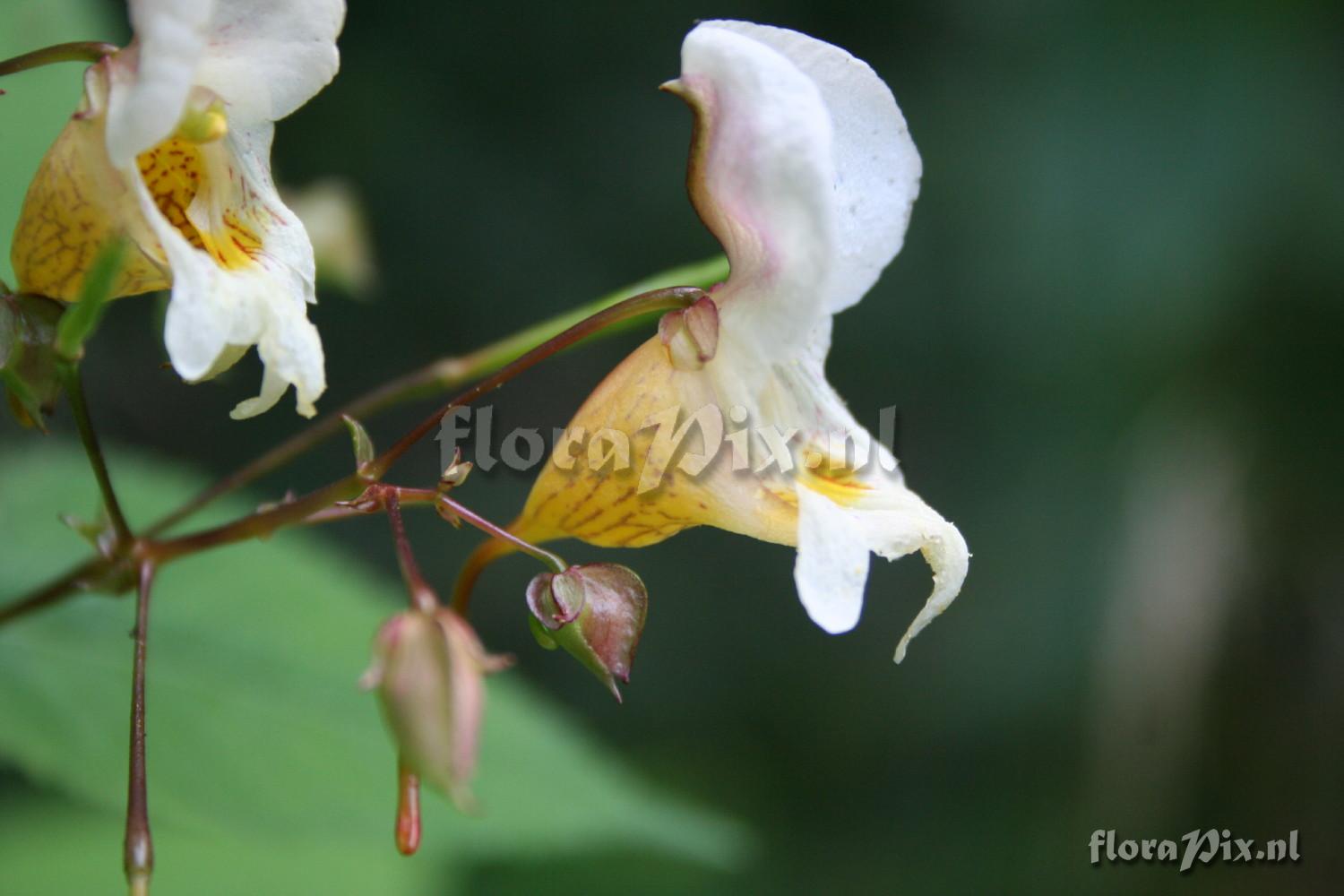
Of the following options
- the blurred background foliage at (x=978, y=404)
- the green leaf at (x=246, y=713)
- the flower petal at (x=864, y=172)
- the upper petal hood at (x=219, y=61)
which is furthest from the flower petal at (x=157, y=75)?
the blurred background foliage at (x=978, y=404)

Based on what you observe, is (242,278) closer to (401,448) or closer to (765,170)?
(401,448)

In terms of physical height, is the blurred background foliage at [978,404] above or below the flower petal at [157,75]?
above

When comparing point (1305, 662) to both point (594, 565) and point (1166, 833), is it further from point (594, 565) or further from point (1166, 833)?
point (594, 565)

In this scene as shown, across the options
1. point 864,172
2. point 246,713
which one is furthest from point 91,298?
point 246,713

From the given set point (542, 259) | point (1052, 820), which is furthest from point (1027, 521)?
point (542, 259)

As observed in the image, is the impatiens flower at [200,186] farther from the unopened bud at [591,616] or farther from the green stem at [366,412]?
the unopened bud at [591,616]

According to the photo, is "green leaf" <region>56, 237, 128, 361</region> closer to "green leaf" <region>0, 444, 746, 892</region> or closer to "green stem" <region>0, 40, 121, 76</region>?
"green stem" <region>0, 40, 121, 76</region>
